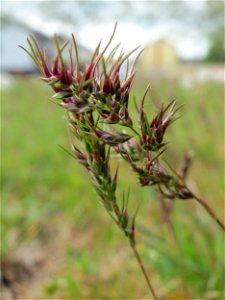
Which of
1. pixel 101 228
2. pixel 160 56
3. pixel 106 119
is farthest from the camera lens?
pixel 160 56

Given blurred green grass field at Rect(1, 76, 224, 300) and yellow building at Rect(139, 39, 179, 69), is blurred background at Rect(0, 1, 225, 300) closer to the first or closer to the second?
blurred green grass field at Rect(1, 76, 224, 300)

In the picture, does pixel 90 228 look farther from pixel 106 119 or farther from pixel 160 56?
pixel 160 56

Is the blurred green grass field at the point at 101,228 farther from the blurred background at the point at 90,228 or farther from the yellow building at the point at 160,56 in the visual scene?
the yellow building at the point at 160,56

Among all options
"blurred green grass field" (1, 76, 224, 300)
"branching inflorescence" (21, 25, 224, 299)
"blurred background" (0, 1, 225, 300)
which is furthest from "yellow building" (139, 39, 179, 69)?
"branching inflorescence" (21, 25, 224, 299)

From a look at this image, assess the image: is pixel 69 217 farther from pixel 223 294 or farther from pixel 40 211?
pixel 223 294

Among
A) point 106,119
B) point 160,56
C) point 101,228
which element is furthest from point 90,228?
point 160,56

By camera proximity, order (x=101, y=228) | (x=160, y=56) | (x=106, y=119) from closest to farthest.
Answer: (x=106, y=119), (x=101, y=228), (x=160, y=56)

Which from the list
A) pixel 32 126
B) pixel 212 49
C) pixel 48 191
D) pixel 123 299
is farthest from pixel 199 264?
pixel 212 49
